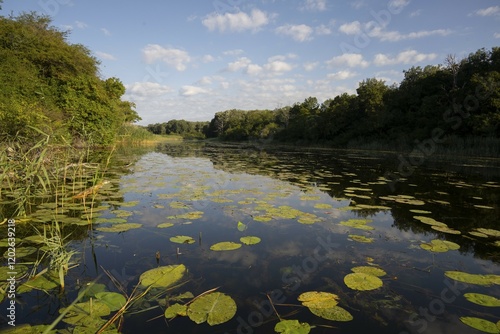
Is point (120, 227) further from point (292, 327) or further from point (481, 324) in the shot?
point (481, 324)

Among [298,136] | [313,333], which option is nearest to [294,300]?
[313,333]

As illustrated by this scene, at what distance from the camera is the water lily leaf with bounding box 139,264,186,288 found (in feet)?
7.15

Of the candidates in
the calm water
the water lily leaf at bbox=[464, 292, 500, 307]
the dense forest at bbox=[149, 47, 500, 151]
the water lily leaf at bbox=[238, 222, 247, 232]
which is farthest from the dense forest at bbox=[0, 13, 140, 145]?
the dense forest at bbox=[149, 47, 500, 151]

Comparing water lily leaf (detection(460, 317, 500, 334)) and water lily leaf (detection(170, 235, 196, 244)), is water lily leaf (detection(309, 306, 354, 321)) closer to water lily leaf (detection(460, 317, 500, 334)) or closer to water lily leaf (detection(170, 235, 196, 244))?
water lily leaf (detection(460, 317, 500, 334))

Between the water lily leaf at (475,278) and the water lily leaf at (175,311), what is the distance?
7.96ft

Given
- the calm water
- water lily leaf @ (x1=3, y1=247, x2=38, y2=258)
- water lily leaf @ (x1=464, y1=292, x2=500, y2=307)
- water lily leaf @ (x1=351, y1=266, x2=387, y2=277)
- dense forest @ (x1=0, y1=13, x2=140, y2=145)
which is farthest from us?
dense forest @ (x1=0, y1=13, x2=140, y2=145)

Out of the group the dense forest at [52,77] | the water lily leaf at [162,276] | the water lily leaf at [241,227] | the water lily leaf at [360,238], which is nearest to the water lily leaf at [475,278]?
the water lily leaf at [360,238]

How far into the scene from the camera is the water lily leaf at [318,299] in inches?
76.9

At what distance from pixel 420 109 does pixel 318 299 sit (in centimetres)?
3080

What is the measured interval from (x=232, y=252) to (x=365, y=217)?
2.60 meters

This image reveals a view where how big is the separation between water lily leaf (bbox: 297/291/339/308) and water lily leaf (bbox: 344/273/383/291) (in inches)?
10.8

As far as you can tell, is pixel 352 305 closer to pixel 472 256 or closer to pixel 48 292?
pixel 472 256

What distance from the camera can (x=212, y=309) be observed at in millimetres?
1847

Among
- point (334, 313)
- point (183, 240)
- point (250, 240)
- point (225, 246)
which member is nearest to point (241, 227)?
point (250, 240)
